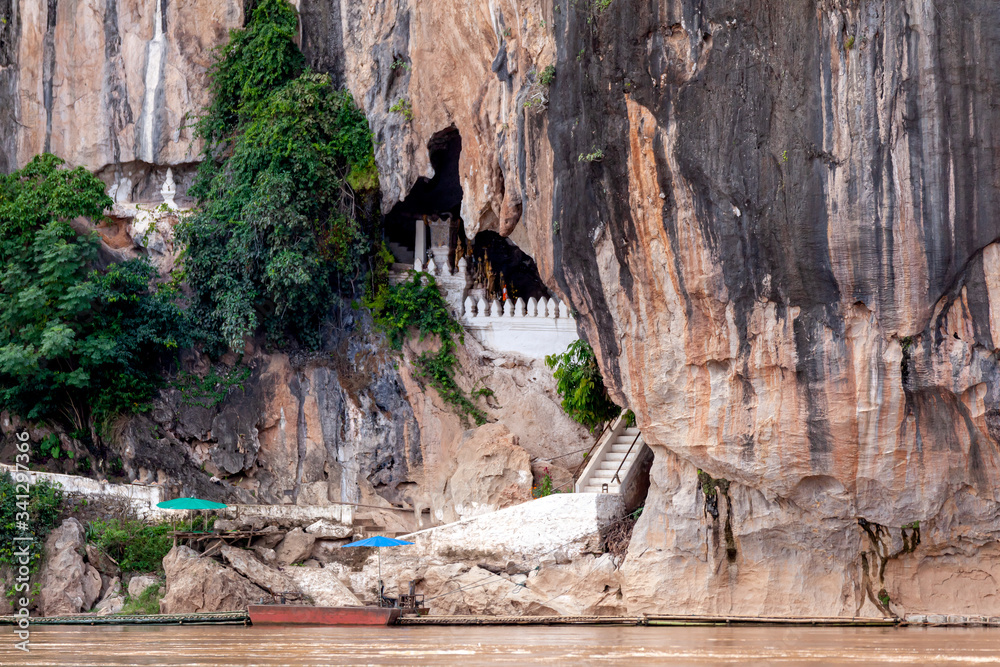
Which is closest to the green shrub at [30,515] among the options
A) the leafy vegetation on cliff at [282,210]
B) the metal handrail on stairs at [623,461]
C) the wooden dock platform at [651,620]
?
the leafy vegetation on cliff at [282,210]

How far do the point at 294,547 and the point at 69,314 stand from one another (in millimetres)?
6162

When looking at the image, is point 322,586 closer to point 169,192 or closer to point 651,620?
point 651,620

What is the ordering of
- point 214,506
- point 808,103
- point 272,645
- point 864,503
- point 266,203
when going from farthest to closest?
point 266,203 → point 214,506 → point 864,503 → point 808,103 → point 272,645

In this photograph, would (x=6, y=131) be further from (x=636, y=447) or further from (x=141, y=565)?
(x=636, y=447)

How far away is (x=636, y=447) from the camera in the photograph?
2423cm

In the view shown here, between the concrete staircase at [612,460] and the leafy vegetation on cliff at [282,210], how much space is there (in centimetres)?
623

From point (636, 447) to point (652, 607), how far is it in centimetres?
348

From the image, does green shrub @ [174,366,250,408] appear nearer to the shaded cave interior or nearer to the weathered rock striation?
the shaded cave interior

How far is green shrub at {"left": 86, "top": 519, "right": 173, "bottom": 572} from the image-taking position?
79.1 feet

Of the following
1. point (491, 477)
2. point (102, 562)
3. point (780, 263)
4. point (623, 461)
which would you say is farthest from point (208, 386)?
point (780, 263)

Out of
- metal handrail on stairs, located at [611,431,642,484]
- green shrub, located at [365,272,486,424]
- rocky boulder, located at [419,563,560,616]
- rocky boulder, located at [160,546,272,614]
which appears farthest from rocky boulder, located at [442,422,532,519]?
rocky boulder, located at [160,546,272,614]

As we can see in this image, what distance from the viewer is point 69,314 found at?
25.4 meters

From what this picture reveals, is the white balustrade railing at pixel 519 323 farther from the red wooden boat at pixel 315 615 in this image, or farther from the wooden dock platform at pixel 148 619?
the wooden dock platform at pixel 148 619

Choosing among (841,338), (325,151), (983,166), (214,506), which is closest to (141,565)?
(214,506)
